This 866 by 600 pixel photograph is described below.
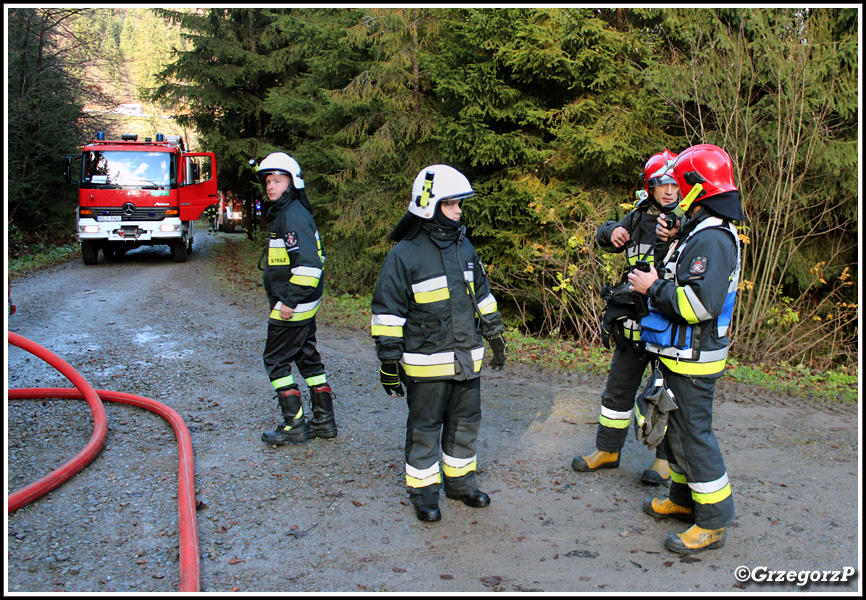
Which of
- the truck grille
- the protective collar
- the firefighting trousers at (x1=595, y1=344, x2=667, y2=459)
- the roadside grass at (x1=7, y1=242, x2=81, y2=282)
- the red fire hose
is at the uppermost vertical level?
the protective collar

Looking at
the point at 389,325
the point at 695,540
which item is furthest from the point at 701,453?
the point at 389,325

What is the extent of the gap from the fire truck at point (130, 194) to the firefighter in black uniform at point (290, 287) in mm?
11438

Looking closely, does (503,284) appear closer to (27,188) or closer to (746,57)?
(746,57)

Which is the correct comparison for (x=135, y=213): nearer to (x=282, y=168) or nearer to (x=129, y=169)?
(x=129, y=169)

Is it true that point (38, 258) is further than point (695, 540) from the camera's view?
Yes

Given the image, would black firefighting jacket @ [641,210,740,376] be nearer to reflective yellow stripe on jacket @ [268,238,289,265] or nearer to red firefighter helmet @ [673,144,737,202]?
red firefighter helmet @ [673,144,737,202]

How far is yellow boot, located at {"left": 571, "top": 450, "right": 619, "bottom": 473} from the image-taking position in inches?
176

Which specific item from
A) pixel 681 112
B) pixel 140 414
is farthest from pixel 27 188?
pixel 681 112

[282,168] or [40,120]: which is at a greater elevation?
[40,120]

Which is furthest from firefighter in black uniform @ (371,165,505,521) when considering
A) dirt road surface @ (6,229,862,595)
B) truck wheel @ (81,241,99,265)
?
truck wheel @ (81,241,99,265)

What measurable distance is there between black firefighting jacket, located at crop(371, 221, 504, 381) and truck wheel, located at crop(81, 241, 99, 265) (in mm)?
13779

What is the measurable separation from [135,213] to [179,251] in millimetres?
1444

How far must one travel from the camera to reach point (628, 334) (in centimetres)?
419

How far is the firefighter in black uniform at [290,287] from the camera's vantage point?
464 centimetres
